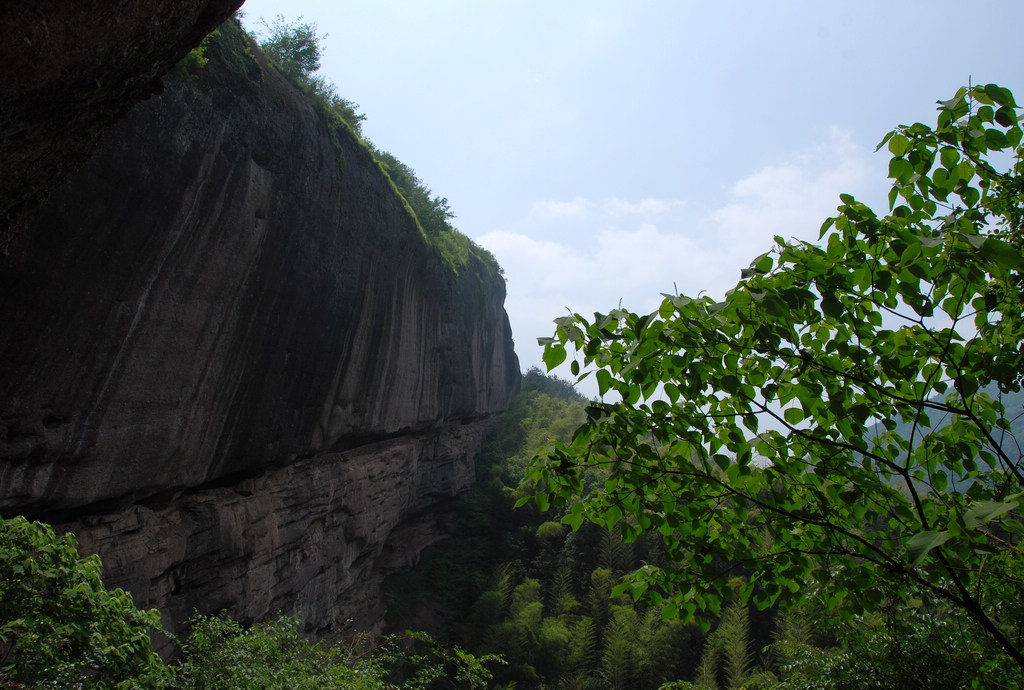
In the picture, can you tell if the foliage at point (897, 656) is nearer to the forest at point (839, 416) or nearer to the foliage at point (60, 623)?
the forest at point (839, 416)

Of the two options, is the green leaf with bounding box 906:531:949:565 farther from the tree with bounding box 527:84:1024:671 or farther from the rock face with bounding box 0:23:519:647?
the rock face with bounding box 0:23:519:647

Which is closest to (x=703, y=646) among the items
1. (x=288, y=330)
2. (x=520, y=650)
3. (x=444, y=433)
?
(x=520, y=650)

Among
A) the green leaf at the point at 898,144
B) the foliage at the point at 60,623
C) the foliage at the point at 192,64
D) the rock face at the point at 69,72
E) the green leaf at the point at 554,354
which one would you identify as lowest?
the foliage at the point at 60,623

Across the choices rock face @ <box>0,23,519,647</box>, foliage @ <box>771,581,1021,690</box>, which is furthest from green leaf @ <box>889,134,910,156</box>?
rock face @ <box>0,23,519,647</box>

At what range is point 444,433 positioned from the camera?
63.8 feet

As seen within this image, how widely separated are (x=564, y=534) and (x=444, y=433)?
214 inches

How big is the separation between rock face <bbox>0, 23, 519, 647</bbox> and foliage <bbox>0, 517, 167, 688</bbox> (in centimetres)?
222

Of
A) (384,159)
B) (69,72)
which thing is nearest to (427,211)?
(384,159)

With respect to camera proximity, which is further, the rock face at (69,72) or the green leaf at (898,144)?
the rock face at (69,72)

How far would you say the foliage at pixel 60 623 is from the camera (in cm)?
371

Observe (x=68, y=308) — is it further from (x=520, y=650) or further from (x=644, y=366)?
(x=520, y=650)

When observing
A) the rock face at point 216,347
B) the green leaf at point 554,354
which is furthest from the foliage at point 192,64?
the green leaf at point 554,354

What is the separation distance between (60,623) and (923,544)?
16.8 feet

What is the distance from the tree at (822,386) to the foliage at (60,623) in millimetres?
3907
